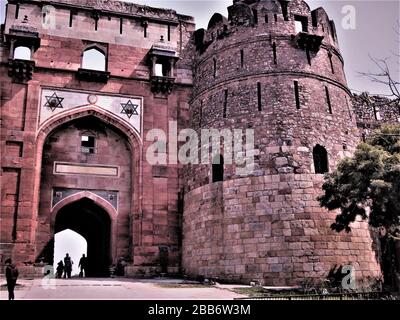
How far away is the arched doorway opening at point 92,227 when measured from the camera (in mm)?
17750

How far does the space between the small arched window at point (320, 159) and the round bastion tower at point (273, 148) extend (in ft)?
0.10

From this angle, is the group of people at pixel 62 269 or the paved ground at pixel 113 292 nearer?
the group of people at pixel 62 269

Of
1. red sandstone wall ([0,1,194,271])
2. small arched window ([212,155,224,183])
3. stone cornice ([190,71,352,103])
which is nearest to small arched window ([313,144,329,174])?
stone cornice ([190,71,352,103])

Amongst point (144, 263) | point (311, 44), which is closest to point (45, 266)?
point (144, 263)

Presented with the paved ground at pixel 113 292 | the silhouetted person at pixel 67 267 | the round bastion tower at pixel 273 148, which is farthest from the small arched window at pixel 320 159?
the silhouetted person at pixel 67 267

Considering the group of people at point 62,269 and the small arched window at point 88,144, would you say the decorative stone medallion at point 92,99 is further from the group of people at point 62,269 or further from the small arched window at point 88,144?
the group of people at point 62,269

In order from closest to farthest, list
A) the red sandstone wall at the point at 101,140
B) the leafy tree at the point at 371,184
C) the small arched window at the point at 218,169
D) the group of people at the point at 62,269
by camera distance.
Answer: the group of people at the point at 62,269 → the leafy tree at the point at 371,184 → the small arched window at the point at 218,169 → the red sandstone wall at the point at 101,140

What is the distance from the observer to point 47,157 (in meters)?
16.7

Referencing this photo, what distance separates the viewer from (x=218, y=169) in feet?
49.3

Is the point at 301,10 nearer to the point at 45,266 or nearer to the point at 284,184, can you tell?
the point at 284,184

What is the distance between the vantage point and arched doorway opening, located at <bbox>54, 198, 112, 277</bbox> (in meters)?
17.8

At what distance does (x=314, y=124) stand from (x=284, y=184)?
2.35 m

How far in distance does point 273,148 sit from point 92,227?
1156 cm

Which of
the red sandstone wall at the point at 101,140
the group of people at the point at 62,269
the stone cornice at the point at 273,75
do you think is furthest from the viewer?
the red sandstone wall at the point at 101,140
